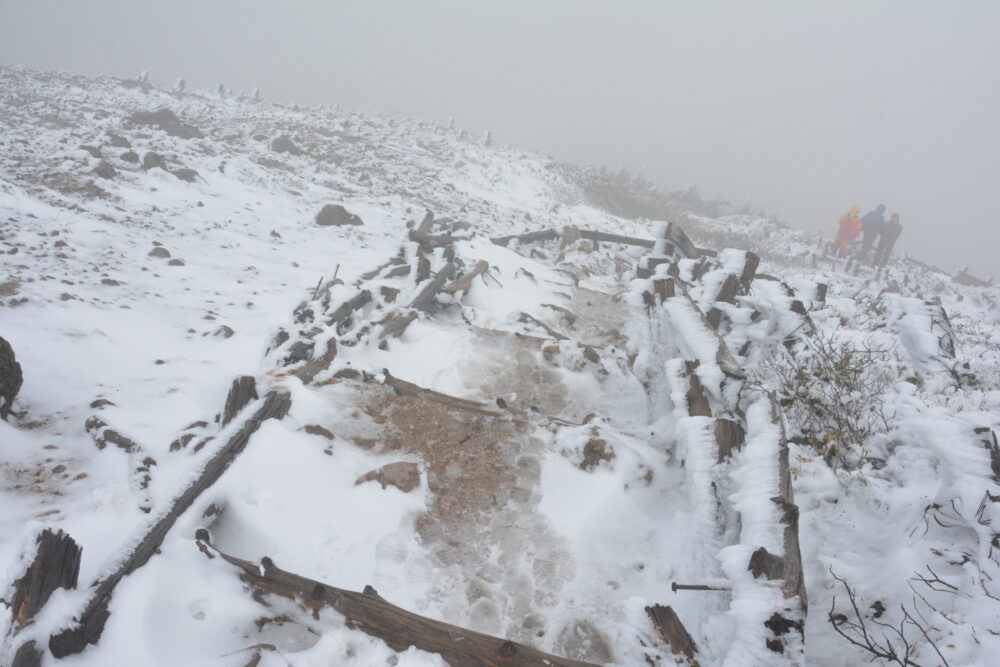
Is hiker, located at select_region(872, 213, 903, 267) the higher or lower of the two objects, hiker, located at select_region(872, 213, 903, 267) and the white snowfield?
the higher

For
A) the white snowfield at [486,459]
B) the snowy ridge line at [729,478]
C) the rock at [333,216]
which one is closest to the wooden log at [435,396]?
the white snowfield at [486,459]

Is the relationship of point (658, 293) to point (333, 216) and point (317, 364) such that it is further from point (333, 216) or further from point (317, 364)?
point (333, 216)

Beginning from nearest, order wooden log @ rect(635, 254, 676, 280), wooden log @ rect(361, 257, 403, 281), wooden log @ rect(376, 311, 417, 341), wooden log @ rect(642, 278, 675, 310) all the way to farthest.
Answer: wooden log @ rect(642, 278, 675, 310) → wooden log @ rect(376, 311, 417, 341) → wooden log @ rect(361, 257, 403, 281) → wooden log @ rect(635, 254, 676, 280)

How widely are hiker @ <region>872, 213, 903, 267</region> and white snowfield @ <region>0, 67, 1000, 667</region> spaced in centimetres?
1293

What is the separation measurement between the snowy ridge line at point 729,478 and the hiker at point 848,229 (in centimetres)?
1735

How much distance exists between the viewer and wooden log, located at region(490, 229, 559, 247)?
38.1 feet

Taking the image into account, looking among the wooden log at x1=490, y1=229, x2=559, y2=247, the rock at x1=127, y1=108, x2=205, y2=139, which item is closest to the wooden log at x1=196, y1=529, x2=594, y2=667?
the wooden log at x1=490, y1=229, x2=559, y2=247

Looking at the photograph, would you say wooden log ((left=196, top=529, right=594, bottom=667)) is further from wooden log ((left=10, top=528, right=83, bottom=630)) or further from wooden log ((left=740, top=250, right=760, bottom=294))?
wooden log ((left=740, top=250, right=760, bottom=294))

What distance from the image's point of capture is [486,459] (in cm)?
382

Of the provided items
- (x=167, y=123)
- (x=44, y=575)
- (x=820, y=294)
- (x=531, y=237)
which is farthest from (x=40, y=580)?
(x=167, y=123)

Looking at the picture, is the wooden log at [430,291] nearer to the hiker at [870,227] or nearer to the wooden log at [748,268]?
the wooden log at [748,268]

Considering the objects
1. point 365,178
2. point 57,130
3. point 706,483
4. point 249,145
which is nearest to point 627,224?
point 365,178

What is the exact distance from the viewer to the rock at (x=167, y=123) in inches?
617

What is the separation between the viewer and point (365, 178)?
15.8 meters
